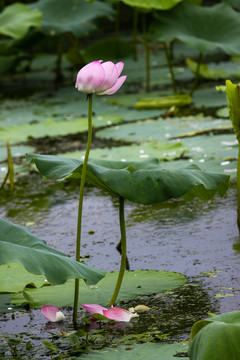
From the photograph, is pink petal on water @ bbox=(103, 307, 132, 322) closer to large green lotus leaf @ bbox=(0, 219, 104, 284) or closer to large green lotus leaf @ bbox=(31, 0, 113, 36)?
large green lotus leaf @ bbox=(0, 219, 104, 284)

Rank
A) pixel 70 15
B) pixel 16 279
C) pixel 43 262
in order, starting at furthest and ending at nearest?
pixel 70 15 < pixel 16 279 < pixel 43 262

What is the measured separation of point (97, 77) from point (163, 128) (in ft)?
7.05

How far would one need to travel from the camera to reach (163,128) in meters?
3.53

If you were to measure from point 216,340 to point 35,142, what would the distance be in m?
2.80

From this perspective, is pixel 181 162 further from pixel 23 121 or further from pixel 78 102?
→ pixel 78 102

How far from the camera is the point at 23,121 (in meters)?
4.14

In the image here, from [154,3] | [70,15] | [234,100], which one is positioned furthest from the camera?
[70,15]

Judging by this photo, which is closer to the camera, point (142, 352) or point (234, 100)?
point (142, 352)

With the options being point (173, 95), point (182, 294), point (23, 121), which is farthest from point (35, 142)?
point (182, 294)

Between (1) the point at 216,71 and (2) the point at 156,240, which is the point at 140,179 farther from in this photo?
(1) the point at 216,71

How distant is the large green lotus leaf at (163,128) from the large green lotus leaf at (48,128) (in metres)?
0.14

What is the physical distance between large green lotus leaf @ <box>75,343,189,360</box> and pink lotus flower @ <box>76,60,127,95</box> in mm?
531

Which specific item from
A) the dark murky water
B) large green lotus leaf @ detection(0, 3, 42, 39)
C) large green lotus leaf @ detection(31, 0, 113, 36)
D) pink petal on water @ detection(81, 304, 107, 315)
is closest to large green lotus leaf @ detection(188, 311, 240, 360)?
the dark murky water

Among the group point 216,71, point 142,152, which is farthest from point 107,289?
point 216,71
